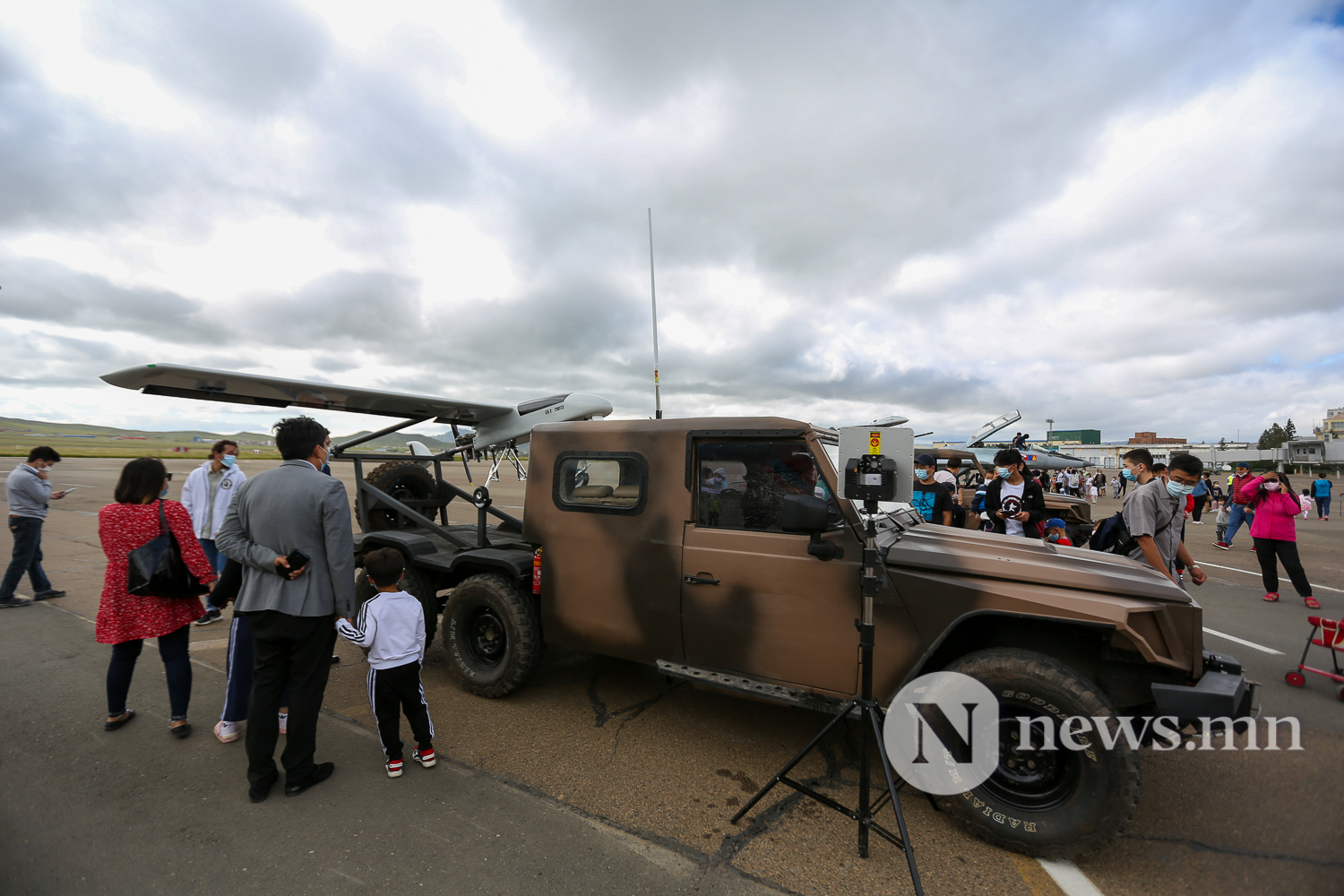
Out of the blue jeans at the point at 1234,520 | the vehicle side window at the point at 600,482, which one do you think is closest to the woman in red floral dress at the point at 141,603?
the vehicle side window at the point at 600,482

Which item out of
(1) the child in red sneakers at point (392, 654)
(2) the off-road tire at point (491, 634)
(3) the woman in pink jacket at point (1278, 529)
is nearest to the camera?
(1) the child in red sneakers at point (392, 654)

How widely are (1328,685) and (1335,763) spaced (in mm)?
1866

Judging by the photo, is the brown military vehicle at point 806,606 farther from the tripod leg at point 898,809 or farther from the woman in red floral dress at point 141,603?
the woman in red floral dress at point 141,603

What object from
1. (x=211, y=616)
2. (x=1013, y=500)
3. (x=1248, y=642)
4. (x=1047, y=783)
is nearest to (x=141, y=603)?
(x=211, y=616)

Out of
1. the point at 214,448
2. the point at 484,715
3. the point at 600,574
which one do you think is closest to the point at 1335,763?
the point at 600,574

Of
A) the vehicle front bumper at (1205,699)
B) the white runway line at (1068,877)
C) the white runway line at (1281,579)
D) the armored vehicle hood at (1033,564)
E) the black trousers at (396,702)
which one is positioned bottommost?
the white runway line at (1281,579)

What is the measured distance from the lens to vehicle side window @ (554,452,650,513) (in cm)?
356

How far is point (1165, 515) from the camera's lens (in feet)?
14.0

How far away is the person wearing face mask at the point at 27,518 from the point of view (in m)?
5.99

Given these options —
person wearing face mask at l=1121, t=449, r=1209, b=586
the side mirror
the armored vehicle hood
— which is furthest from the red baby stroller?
the side mirror

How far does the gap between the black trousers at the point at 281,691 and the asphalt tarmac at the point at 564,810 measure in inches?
6.8

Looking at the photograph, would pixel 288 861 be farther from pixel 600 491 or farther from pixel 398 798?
pixel 600 491

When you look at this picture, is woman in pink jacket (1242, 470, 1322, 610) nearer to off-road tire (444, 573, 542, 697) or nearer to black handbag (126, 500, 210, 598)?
off-road tire (444, 573, 542, 697)

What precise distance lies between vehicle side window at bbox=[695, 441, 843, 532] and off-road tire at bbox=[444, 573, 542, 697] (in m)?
1.53
